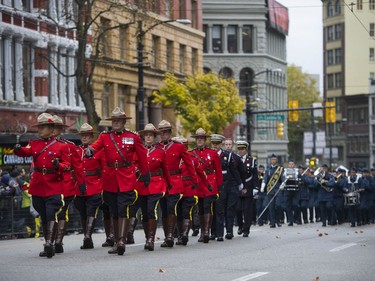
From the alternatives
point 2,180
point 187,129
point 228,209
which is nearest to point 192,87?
point 187,129

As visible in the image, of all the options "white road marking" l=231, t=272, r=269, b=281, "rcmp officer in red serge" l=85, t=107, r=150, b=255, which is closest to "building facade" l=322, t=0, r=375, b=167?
"rcmp officer in red serge" l=85, t=107, r=150, b=255

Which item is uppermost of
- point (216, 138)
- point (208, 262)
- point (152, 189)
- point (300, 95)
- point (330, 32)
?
point (330, 32)

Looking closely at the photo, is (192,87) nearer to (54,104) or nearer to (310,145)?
(54,104)

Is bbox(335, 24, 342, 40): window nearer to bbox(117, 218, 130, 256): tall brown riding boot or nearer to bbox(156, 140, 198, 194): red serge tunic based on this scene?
bbox(156, 140, 198, 194): red serge tunic

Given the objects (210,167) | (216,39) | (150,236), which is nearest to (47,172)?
(150,236)

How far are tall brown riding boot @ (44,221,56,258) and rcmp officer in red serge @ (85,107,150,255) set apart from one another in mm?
1004

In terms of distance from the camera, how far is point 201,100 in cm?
5906

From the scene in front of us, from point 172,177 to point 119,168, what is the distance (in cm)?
235

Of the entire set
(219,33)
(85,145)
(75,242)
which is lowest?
(75,242)

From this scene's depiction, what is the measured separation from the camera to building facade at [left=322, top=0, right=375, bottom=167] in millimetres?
124250

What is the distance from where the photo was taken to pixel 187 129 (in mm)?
58219

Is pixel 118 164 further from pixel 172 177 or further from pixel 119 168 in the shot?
pixel 172 177

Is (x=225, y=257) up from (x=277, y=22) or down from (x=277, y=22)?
down

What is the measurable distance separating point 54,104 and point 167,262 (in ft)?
104
